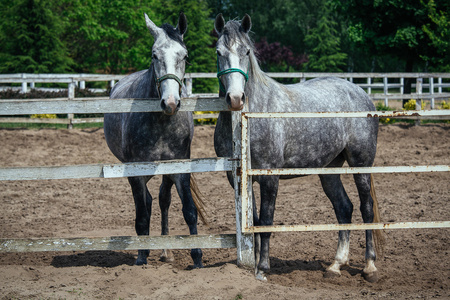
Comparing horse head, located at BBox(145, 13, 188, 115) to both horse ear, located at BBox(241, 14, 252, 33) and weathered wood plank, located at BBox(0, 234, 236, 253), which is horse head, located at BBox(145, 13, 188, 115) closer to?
horse ear, located at BBox(241, 14, 252, 33)

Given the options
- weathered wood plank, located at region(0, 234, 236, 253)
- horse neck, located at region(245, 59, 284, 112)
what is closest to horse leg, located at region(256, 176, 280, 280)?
weathered wood plank, located at region(0, 234, 236, 253)

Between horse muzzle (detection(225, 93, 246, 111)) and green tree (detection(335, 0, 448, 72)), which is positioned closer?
horse muzzle (detection(225, 93, 246, 111))

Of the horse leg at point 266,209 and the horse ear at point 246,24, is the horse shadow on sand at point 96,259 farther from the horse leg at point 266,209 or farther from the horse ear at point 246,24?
the horse ear at point 246,24

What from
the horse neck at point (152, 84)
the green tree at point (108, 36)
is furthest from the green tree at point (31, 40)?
the horse neck at point (152, 84)

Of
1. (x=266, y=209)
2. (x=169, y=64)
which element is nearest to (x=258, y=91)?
(x=169, y=64)

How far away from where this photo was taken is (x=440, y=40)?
17609 millimetres

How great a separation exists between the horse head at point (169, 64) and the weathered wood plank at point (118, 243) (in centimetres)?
113

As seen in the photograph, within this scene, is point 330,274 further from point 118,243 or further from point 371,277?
point 118,243

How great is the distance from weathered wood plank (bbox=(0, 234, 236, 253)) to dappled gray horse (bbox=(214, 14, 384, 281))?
620 mm

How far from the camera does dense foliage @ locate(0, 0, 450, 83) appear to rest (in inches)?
770

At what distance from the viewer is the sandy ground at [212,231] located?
3855 millimetres

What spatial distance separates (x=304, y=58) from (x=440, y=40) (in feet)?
73.1

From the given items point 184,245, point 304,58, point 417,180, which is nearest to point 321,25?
point 304,58

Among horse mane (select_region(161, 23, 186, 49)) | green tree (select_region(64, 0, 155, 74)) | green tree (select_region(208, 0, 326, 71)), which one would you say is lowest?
horse mane (select_region(161, 23, 186, 49))
